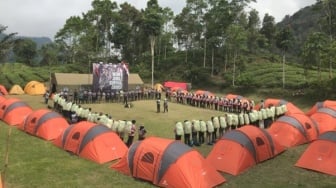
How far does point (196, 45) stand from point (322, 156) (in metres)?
53.4

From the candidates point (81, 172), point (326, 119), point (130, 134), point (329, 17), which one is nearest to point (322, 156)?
point (326, 119)

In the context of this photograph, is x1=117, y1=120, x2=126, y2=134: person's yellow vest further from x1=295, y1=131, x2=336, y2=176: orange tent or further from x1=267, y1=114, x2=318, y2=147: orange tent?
x1=295, y1=131, x2=336, y2=176: orange tent

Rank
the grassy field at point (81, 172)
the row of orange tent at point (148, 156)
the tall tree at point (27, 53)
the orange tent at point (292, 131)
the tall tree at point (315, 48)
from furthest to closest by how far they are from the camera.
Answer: the tall tree at point (27, 53) → the tall tree at point (315, 48) → the orange tent at point (292, 131) → the grassy field at point (81, 172) → the row of orange tent at point (148, 156)

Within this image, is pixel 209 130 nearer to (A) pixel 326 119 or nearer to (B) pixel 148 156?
(B) pixel 148 156

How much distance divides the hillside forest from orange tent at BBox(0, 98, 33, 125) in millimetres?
16676

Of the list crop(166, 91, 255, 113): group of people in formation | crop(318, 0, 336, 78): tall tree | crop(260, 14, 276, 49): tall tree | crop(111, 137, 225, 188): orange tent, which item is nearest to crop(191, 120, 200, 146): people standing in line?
crop(111, 137, 225, 188): orange tent

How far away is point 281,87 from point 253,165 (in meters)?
31.3

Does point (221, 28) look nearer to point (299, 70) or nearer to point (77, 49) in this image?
point (299, 70)

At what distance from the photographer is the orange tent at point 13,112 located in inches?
922

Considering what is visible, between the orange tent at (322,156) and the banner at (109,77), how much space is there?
2730 cm

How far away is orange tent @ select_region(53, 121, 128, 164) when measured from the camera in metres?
15.6

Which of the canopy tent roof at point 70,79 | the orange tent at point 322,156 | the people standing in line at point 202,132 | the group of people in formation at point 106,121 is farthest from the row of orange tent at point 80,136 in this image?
the canopy tent roof at point 70,79

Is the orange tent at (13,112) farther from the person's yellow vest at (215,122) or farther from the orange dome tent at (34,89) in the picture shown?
the orange dome tent at (34,89)

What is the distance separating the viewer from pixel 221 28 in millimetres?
60062
